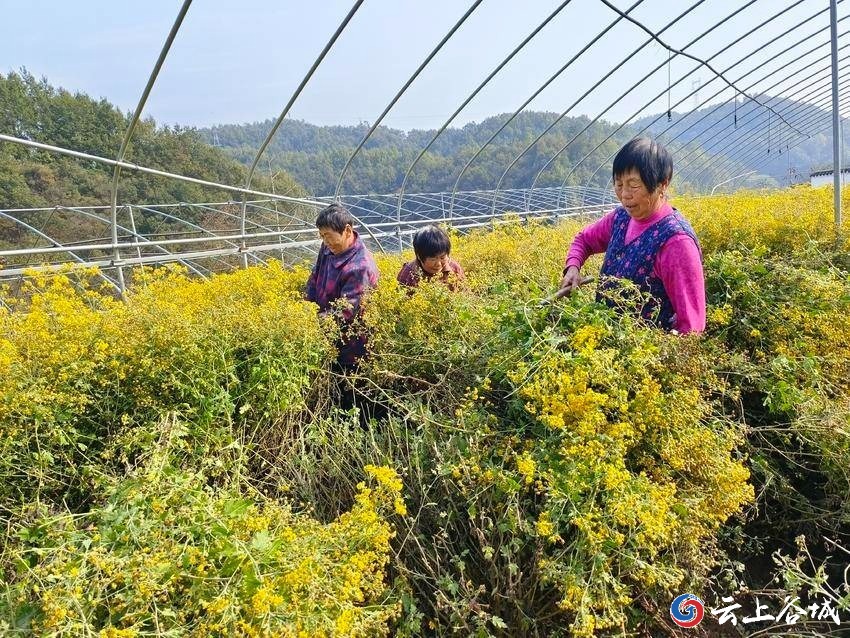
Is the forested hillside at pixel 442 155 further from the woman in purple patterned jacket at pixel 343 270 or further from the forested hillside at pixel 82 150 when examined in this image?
the woman in purple patterned jacket at pixel 343 270

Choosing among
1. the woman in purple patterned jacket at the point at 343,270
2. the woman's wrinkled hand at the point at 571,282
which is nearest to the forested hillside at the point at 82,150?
the woman in purple patterned jacket at the point at 343,270

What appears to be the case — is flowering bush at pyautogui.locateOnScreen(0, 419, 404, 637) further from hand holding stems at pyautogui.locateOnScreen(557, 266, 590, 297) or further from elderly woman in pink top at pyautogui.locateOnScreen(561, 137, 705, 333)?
elderly woman in pink top at pyautogui.locateOnScreen(561, 137, 705, 333)

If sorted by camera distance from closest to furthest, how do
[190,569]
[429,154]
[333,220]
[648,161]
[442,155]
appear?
[190,569]
[648,161]
[333,220]
[429,154]
[442,155]

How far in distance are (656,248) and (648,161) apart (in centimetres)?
29

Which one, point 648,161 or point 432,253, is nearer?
point 648,161

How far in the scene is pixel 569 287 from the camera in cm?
169

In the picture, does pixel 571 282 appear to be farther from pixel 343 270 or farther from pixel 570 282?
pixel 343 270

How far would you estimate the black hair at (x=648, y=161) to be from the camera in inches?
64.2

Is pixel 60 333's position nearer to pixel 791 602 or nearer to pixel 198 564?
pixel 198 564

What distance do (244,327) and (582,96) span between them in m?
6.66

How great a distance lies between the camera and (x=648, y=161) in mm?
1632

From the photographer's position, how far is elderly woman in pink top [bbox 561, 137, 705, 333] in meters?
1.62

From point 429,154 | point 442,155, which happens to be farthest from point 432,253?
point 442,155

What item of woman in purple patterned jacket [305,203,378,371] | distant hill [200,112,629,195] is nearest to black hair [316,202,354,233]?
woman in purple patterned jacket [305,203,378,371]
